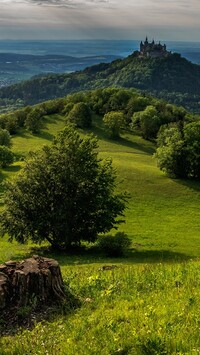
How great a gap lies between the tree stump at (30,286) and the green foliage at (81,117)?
130 metres

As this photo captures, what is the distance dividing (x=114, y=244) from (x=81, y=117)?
10958cm

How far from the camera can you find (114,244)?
35125 millimetres

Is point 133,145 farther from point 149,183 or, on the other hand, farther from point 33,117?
point 149,183

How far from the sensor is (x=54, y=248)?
123 feet

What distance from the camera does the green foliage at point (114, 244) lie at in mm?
35125

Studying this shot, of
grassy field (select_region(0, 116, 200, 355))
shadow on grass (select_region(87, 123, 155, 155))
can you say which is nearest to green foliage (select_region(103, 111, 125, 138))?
shadow on grass (select_region(87, 123, 155, 155))

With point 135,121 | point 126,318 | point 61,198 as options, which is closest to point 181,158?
point 61,198

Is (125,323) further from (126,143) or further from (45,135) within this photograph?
(45,135)

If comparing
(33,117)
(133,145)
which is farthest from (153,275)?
(33,117)

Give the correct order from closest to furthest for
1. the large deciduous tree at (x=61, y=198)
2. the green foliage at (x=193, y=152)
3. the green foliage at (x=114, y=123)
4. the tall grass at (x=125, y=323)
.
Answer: the tall grass at (x=125, y=323), the large deciduous tree at (x=61, y=198), the green foliage at (x=193, y=152), the green foliage at (x=114, y=123)

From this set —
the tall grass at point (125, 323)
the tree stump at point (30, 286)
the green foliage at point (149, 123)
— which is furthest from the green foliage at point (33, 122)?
the tree stump at point (30, 286)

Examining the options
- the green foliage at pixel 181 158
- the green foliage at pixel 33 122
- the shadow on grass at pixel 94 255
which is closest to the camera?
the shadow on grass at pixel 94 255

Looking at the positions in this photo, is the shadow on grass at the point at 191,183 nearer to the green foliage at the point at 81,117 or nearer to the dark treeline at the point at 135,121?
the dark treeline at the point at 135,121

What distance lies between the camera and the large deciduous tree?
3509cm
